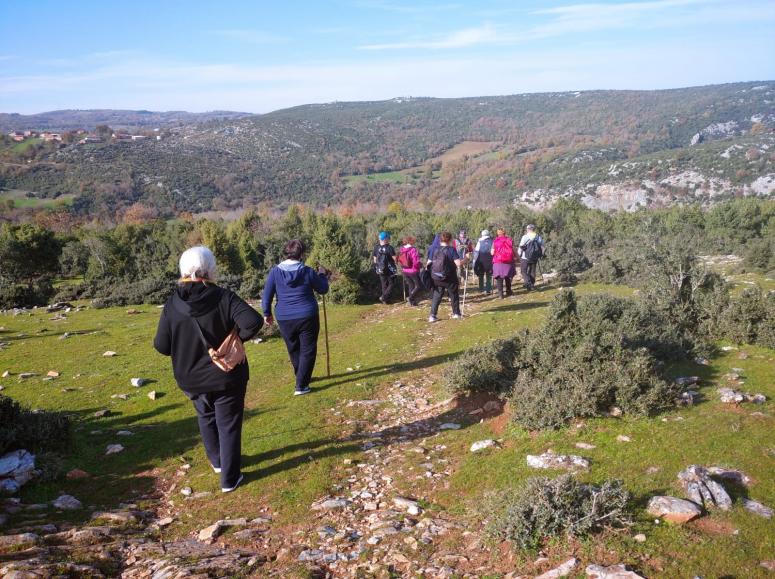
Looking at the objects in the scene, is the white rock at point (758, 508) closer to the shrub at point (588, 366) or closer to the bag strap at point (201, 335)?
the shrub at point (588, 366)

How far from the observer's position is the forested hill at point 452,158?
7525 centimetres

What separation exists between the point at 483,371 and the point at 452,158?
135 meters

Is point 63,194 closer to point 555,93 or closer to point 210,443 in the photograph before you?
point 210,443

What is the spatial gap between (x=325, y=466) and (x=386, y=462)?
702 mm

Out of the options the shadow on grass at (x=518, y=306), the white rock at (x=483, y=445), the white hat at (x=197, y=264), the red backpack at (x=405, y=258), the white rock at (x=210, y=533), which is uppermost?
the white hat at (x=197, y=264)

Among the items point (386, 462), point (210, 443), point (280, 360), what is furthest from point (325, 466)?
point (280, 360)

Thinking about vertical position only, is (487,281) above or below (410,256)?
below

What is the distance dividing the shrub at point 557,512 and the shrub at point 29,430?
550cm

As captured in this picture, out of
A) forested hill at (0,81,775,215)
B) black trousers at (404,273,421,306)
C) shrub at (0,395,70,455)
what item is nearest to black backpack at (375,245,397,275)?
black trousers at (404,273,421,306)

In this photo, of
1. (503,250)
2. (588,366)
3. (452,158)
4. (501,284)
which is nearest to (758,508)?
(588,366)

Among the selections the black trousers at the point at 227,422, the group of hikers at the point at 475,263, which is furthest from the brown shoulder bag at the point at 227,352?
the group of hikers at the point at 475,263

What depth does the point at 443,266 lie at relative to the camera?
1190 cm

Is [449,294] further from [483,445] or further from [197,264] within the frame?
[197,264]

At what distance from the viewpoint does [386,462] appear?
564cm
